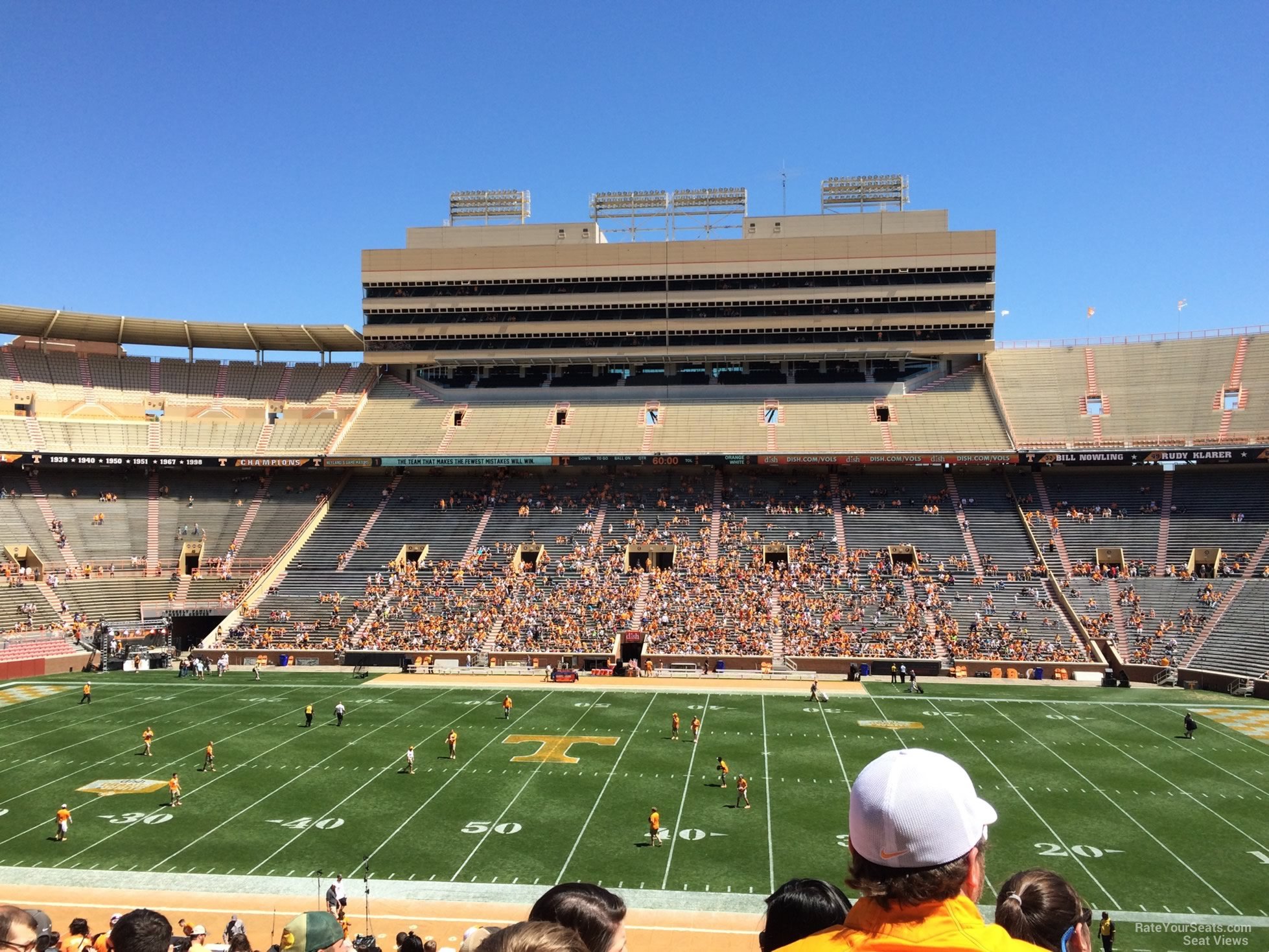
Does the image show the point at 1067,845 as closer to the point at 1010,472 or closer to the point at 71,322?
the point at 1010,472

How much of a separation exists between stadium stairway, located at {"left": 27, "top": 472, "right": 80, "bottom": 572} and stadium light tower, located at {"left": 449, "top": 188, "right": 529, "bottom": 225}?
35.1 m

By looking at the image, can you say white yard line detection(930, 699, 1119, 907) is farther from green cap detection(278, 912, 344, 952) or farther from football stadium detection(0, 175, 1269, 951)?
green cap detection(278, 912, 344, 952)

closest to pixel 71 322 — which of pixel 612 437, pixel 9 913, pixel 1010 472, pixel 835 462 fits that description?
pixel 612 437

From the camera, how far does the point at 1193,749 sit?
30.4 meters

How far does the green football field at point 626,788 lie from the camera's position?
68.7 feet

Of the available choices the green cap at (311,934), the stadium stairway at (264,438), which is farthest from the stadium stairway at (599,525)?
the green cap at (311,934)

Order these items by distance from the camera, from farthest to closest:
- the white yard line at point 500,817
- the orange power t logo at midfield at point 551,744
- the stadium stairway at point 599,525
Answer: the stadium stairway at point 599,525, the orange power t logo at midfield at point 551,744, the white yard line at point 500,817

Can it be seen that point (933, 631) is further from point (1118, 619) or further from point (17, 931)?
point (17, 931)

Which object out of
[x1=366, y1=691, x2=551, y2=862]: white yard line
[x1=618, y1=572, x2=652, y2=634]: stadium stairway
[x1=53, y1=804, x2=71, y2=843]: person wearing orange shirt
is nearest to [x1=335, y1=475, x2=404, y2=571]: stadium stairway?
[x1=618, y1=572, x2=652, y2=634]: stadium stairway

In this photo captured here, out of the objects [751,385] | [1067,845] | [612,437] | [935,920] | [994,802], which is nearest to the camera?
[935,920]

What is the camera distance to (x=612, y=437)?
211 feet

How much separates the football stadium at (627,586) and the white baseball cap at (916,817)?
17153mm

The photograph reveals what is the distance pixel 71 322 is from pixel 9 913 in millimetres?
71534

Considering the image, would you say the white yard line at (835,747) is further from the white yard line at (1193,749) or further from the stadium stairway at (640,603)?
the stadium stairway at (640,603)
